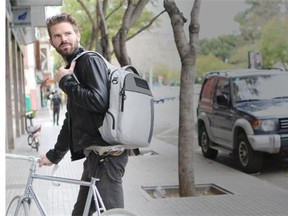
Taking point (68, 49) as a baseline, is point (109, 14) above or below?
above

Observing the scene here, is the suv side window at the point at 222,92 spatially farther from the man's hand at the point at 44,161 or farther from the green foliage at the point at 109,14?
the man's hand at the point at 44,161

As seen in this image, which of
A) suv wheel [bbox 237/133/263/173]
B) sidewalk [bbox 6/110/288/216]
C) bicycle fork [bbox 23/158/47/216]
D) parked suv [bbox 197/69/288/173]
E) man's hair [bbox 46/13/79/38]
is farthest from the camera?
suv wheel [bbox 237/133/263/173]

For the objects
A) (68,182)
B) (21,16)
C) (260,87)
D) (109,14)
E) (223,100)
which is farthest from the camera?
(109,14)

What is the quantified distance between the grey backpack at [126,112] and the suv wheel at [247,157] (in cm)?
604

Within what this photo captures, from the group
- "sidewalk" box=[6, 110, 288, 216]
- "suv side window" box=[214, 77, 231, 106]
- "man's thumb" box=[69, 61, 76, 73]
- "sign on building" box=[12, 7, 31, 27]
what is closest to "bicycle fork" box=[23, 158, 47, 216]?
"sidewalk" box=[6, 110, 288, 216]

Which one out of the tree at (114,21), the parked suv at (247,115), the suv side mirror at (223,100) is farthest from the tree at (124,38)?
the suv side mirror at (223,100)

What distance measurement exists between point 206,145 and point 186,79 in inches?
180

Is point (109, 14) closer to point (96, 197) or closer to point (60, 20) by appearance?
point (60, 20)

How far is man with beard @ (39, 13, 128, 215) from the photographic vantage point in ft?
9.59

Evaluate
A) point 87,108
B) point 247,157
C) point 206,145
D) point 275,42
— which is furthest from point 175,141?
point 87,108

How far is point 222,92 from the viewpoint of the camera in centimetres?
1019

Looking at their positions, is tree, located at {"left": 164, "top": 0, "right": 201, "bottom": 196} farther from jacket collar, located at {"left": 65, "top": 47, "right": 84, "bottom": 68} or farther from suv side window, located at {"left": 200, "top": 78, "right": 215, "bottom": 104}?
suv side window, located at {"left": 200, "top": 78, "right": 215, "bottom": 104}

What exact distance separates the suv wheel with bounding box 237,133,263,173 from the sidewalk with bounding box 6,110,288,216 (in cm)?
21
